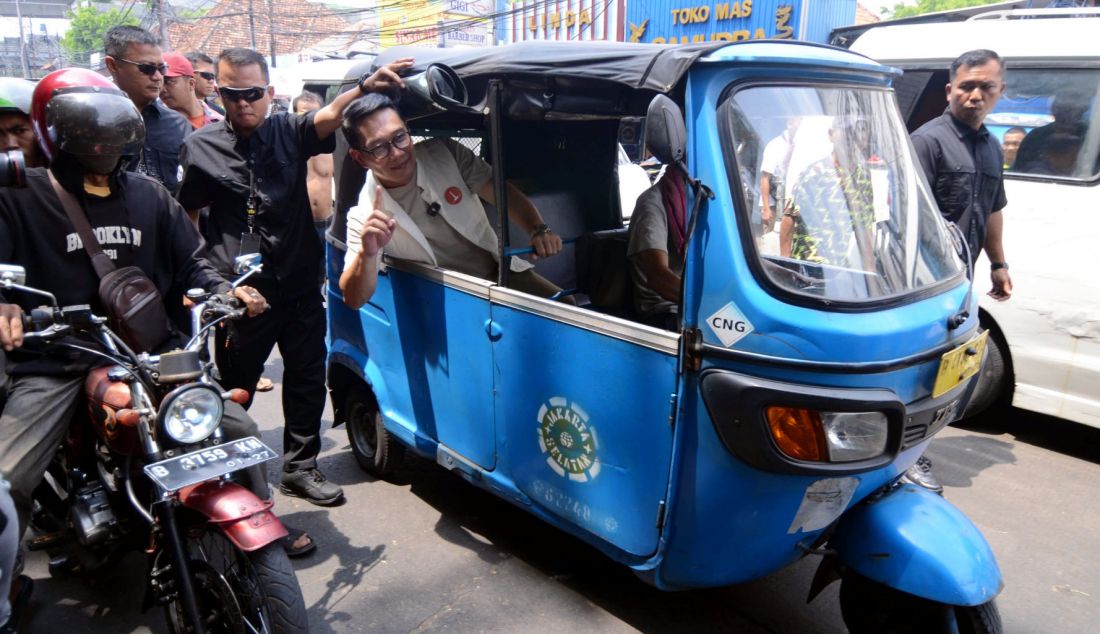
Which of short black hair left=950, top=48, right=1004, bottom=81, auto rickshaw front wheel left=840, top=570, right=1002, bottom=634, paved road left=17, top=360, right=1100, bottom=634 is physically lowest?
paved road left=17, top=360, right=1100, bottom=634

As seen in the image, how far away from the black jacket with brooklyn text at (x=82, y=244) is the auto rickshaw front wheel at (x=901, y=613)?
2.23 metres

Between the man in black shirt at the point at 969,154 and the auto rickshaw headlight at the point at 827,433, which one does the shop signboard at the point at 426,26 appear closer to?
the man in black shirt at the point at 969,154

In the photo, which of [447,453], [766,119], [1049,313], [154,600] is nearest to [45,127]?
[154,600]

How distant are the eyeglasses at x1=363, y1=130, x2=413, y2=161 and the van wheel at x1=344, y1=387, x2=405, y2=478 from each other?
4.01 feet

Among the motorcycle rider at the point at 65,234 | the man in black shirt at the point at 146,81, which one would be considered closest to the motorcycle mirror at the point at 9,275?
the motorcycle rider at the point at 65,234

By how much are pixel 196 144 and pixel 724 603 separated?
2.77 metres

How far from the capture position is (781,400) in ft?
6.53

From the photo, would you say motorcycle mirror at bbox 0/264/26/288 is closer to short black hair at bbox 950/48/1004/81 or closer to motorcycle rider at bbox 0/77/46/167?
motorcycle rider at bbox 0/77/46/167

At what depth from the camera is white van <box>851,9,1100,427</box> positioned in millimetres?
4062

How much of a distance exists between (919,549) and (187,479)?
1.93 meters

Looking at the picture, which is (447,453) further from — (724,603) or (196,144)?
(196,144)

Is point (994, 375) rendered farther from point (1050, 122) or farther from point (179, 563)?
→ point (179, 563)

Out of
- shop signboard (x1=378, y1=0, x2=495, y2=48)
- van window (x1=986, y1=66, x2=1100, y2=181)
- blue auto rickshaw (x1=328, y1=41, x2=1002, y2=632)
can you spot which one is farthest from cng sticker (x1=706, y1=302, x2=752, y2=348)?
shop signboard (x1=378, y1=0, x2=495, y2=48)

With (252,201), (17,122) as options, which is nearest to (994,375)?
(252,201)
